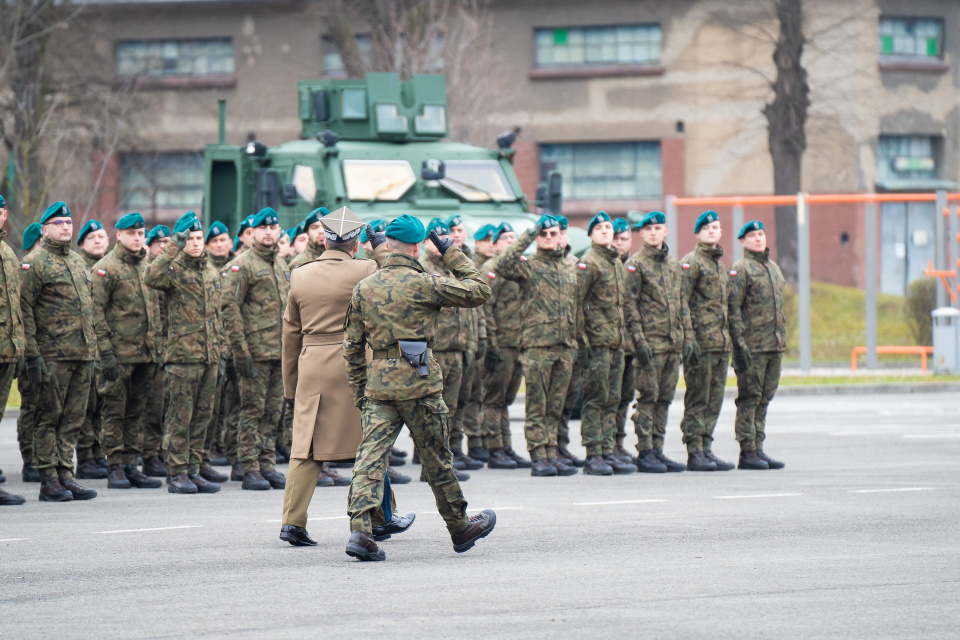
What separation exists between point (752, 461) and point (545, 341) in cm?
199

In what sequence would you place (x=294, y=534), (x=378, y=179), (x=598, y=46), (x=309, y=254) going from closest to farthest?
(x=294, y=534) → (x=309, y=254) → (x=378, y=179) → (x=598, y=46)

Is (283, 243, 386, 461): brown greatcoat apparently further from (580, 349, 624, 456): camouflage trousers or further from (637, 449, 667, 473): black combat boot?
(637, 449, 667, 473): black combat boot

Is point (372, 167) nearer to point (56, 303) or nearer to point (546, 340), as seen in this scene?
point (546, 340)

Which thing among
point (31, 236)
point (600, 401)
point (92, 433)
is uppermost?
point (31, 236)

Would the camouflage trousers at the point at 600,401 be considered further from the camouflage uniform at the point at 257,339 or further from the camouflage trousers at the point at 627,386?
the camouflage uniform at the point at 257,339

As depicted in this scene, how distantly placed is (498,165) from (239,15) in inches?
923

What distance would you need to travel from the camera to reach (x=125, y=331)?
12.3m

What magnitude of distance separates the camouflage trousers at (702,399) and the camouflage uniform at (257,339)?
333cm

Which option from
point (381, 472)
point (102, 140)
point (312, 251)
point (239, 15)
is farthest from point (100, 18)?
point (381, 472)

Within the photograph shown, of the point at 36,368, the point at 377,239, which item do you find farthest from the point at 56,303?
the point at 377,239

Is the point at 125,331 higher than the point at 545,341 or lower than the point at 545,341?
higher

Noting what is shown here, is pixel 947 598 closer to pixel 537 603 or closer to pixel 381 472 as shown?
pixel 537 603

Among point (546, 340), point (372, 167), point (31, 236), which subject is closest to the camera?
point (31, 236)

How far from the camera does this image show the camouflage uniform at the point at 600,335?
1247 centimetres
